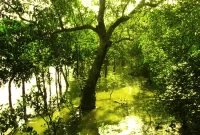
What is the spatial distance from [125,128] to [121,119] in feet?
9.09

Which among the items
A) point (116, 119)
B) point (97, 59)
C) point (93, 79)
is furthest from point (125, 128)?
point (97, 59)

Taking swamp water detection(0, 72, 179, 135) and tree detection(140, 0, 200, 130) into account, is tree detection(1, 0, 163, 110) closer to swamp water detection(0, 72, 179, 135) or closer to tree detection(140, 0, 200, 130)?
swamp water detection(0, 72, 179, 135)

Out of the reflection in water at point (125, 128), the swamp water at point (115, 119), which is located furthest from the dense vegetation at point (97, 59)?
the reflection in water at point (125, 128)

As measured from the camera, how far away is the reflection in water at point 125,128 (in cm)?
1939

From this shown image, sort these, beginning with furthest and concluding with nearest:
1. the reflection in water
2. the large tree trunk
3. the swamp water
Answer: the large tree trunk, the swamp water, the reflection in water

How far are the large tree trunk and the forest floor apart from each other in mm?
1072

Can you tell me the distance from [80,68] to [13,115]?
3254cm

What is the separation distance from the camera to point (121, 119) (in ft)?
76.0

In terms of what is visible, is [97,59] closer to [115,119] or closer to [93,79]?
[93,79]

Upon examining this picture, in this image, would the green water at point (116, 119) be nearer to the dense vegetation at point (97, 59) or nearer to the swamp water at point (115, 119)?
the swamp water at point (115, 119)

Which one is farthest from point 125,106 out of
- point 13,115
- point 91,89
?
point 13,115

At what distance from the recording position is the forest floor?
1853 centimetres

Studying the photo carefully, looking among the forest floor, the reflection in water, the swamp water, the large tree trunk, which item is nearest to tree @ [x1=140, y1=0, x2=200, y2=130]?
the forest floor

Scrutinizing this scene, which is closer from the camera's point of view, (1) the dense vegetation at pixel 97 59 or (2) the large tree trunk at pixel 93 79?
(1) the dense vegetation at pixel 97 59
